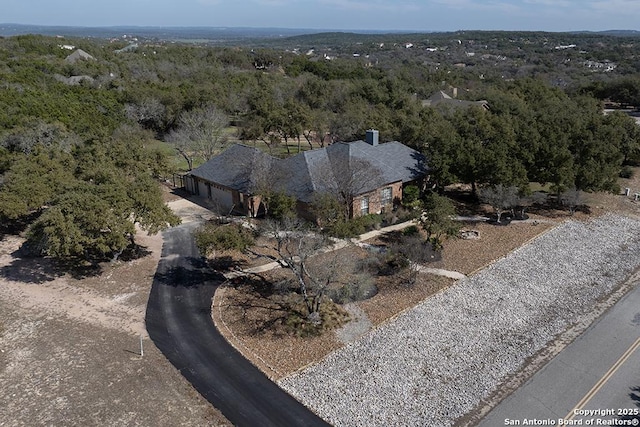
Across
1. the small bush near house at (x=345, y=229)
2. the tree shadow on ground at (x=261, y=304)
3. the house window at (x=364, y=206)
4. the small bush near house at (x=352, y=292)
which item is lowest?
the tree shadow on ground at (x=261, y=304)

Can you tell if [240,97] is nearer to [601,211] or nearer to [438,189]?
[438,189]

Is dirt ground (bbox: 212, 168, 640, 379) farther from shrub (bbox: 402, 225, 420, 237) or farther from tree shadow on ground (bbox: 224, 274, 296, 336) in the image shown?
shrub (bbox: 402, 225, 420, 237)

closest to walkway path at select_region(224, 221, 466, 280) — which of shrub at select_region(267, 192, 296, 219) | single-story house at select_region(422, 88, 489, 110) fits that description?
shrub at select_region(267, 192, 296, 219)

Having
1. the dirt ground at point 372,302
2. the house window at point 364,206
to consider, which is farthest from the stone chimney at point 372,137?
the dirt ground at point 372,302

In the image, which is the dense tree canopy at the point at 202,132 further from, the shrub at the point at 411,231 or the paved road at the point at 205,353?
the shrub at the point at 411,231

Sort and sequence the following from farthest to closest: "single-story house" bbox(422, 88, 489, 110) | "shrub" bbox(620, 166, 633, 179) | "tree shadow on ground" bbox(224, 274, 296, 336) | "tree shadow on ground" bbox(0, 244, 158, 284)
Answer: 1. "single-story house" bbox(422, 88, 489, 110)
2. "shrub" bbox(620, 166, 633, 179)
3. "tree shadow on ground" bbox(0, 244, 158, 284)
4. "tree shadow on ground" bbox(224, 274, 296, 336)

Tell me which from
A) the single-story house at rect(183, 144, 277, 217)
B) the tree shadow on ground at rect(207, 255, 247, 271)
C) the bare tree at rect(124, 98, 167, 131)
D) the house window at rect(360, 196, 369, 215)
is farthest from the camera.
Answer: the bare tree at rect(124, 98, 167, 131)

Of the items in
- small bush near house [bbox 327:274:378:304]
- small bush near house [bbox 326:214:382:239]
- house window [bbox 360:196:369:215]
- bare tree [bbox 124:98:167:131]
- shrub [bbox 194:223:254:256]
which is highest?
bare tree [bbox 124:98:167:131]
